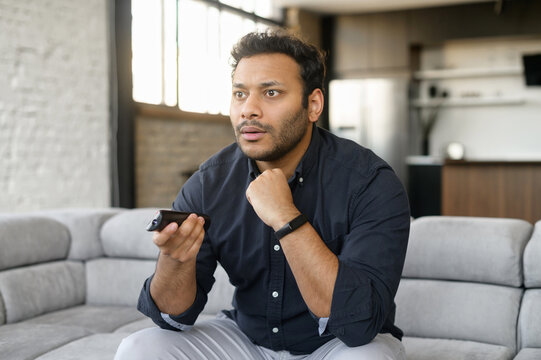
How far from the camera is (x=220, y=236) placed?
5.71 feet

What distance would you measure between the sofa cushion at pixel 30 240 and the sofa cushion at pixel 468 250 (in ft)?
5.22

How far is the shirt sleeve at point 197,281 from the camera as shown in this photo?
1586mm

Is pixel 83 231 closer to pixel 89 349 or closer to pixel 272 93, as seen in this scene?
pixel 89 349

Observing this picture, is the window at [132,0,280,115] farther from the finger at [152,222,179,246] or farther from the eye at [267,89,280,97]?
the finger at [152,222,179,246]

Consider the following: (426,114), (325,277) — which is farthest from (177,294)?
(426,114)

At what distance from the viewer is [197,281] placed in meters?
1.71

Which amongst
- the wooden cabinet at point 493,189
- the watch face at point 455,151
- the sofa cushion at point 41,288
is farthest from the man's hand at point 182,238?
the watch face at point 455,151

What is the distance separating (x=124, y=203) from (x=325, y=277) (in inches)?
165

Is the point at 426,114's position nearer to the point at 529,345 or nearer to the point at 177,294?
the point at 529,345

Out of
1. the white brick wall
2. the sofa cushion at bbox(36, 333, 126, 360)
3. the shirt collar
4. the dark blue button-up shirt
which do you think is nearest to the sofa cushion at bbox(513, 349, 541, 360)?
the dark blue button-up shirt

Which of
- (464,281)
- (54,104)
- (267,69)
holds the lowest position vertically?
(464,281)

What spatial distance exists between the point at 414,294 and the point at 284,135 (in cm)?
95

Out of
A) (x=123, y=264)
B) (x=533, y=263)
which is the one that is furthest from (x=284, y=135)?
(x=123, y=264)

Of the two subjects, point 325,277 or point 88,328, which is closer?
point 325,277
